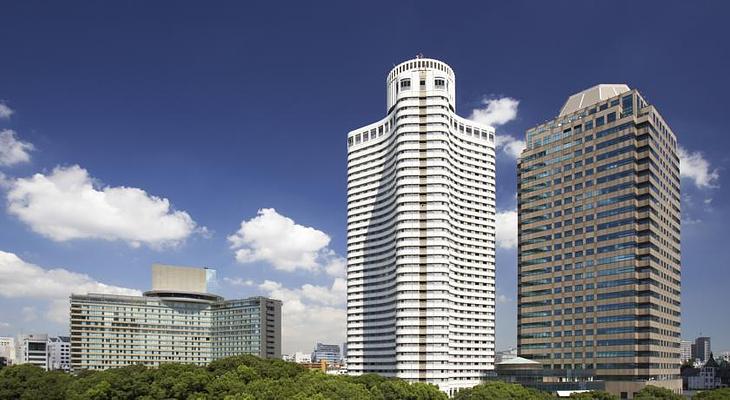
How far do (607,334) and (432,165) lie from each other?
7550cm

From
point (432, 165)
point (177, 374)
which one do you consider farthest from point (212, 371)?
point (432, 165)

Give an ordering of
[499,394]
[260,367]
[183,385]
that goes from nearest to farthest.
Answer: [499,394]
[183,385]
[260,367]

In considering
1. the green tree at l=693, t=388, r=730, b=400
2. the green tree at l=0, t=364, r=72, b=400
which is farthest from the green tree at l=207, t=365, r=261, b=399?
the green tree at l=693, t=388, r=730, b=400

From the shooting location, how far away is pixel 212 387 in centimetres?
13675

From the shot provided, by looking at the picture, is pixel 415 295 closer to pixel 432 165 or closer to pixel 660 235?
pixel 432 165

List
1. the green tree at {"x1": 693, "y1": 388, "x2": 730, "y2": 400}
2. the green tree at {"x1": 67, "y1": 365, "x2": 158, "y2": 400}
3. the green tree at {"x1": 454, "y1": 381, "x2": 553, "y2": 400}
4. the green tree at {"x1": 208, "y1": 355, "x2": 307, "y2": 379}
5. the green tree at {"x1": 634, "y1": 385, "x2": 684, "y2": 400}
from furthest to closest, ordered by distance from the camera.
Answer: the green tree at {"x1": 208, "y1": 355, "x2": 307, "y2": 379} → the green tree at {"x1": 67, "y1": 365, "x2": 158, "y2": 400} → the green tree at {"x1": 634, "y1": 385, "x2": 684, "y2": 400} → the green tree at {"x1": 454, "y1": 381, "x2": 553, "y2": 400} → the green tree at {"x1": 693, "y1": 388, "x2": 730, "y2": 400}

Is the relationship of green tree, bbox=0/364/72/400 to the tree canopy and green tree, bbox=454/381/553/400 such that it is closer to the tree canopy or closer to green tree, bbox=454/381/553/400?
the tree canopy

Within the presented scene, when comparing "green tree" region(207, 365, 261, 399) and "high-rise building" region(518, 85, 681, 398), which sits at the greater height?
"high-rise building" region(518, 85, 681, 398)

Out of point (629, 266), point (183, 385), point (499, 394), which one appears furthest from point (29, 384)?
point (629, 266)

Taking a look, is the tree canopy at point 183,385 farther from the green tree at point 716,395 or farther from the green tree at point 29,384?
the green tree at point 716,395

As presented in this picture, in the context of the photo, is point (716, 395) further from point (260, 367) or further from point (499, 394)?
point (260, 367)

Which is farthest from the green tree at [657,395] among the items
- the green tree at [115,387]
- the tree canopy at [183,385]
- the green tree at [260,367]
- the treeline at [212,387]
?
the green tree at [115,387]

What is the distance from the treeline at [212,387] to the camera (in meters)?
127

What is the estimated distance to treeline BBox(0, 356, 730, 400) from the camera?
5015 inches
